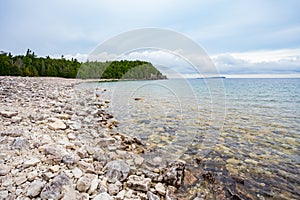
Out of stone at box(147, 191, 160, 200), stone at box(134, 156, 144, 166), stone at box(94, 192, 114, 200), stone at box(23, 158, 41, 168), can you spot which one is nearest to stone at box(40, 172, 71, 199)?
stone at box(94, 192, 114, 200)

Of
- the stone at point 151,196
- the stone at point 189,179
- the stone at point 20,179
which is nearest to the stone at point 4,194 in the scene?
the stone at point 20,179

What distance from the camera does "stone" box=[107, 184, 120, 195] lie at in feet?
8.90

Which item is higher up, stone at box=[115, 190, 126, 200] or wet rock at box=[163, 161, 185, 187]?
stone at box=[115, 190, 126, 200]

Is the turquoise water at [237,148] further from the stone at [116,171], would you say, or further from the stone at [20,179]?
the stone at [20,179]

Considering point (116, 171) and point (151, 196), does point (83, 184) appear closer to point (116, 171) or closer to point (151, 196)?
point (116, 171)

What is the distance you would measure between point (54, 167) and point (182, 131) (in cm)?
442

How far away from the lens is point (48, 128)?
4.88m

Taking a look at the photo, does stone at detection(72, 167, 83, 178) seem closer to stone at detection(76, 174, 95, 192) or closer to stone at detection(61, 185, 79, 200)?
stone at detection(76, 174, 95, 192)

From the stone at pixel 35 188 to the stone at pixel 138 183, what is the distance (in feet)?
4.02

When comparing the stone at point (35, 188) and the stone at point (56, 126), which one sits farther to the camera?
the stone at point (56, 126)

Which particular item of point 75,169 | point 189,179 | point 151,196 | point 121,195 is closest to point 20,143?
point 75,169

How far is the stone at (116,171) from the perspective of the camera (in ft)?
10.1

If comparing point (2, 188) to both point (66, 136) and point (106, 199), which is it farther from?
point (66, 136)

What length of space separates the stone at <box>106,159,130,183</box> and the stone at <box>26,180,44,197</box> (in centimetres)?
97
